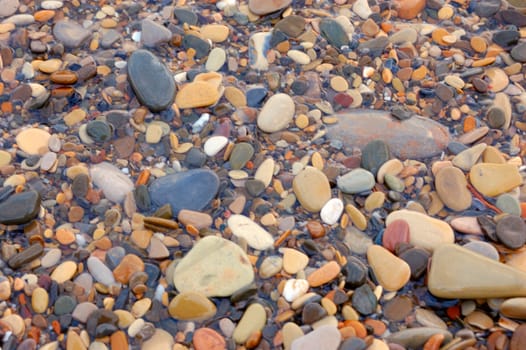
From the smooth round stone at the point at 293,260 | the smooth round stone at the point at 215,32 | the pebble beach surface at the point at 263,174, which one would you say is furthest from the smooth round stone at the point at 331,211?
the smooth round stone at the point at 215,32

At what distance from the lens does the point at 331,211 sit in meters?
1.75

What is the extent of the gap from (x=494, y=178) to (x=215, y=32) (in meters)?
1.10

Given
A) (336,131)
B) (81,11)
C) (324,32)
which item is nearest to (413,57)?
(324,32)

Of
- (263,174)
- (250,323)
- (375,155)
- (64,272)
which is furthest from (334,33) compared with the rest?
(64,272)

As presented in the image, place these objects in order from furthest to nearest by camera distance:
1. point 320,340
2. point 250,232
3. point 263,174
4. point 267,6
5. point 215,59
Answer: point 267,6, point 215,59, point 263,174, point 250,232, point 320,340

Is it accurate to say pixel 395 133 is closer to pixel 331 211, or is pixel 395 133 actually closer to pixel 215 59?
pixel 331 211

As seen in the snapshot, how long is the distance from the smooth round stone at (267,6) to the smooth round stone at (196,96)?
1.48 ft

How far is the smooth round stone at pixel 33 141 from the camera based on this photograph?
1854 mm

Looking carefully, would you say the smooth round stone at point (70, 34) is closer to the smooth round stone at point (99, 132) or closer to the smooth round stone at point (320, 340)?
the smooth round stone at point (99, 132)

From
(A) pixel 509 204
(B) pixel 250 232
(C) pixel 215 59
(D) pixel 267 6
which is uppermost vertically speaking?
(D) pixel 267 6

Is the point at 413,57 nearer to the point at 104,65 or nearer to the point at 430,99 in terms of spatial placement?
the point at 430,99

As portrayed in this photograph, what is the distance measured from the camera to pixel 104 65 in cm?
207

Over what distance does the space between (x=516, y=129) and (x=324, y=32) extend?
29.8 inches

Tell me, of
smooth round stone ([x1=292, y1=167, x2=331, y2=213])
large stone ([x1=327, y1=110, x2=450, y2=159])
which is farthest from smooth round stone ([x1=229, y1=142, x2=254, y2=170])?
large stone ([x1=327, y1=110, x2=450, y2=159])
